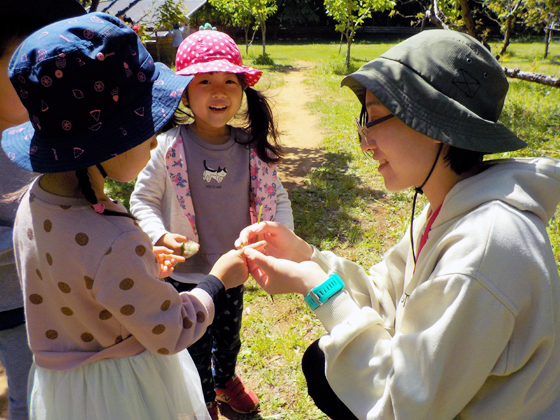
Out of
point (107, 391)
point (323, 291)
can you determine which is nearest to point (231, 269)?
point (323, 291)

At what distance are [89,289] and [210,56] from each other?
4.65ft

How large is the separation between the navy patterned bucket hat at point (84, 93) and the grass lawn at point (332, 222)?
2075mm

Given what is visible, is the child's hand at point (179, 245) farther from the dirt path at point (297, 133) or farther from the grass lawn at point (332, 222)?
the dirt path at point (297, 133)

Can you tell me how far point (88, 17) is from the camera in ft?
4.08

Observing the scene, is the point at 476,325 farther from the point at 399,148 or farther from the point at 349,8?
the point at 349,8

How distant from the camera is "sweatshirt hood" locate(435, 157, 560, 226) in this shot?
1353mm

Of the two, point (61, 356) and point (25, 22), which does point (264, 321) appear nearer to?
point (61, 356)

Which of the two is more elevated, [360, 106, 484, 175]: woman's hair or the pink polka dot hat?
the pink polka dot hat

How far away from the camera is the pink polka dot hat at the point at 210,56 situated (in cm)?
220

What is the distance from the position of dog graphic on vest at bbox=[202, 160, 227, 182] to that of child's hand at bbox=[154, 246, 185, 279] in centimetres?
61

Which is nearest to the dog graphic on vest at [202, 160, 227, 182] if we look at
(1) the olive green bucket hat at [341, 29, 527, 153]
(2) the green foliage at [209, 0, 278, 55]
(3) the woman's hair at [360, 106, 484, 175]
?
(1) the olive green bucket hat at [341, 29, 527, 153]

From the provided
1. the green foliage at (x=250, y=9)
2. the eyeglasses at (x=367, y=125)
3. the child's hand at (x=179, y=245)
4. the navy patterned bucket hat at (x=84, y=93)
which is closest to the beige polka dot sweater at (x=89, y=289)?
the navy patterned bucket hat at (x=84, y=93)

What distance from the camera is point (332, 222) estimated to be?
505 centimetres

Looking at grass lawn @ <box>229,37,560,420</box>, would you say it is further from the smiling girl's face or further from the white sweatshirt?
the smiling girl's face
